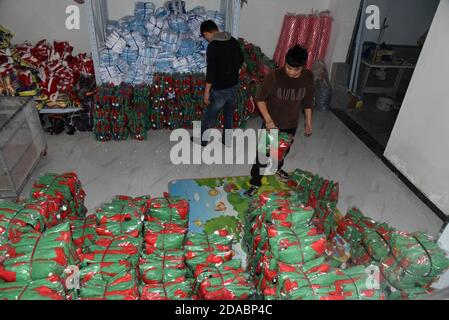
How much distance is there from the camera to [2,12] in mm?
5910

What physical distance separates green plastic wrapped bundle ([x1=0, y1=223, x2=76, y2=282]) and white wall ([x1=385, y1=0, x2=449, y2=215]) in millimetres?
4262

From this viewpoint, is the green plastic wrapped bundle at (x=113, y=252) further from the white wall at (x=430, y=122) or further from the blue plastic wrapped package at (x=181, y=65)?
the white wall at (x=430, y=122)

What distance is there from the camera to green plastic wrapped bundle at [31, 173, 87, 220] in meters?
2.99

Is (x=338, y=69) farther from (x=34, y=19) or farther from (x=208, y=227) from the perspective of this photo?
(x=34, y=19)

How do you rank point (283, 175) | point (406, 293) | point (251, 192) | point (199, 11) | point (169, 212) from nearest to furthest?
point (406, 293), point (169, 212), point (251, 192), point (283, 175), point (199, 11)

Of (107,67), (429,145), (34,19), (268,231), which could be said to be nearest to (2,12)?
(34,19)

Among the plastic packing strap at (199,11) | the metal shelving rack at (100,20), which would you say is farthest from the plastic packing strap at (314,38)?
the plastic packing strap at (199,11)

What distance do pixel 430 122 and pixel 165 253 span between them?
12.6 feet

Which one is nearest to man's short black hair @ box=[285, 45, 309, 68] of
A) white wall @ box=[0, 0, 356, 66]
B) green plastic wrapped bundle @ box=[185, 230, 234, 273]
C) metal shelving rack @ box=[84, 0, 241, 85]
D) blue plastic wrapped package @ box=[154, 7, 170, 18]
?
green plastic wrapped bundle @ box=[185, 230, 234, 273]

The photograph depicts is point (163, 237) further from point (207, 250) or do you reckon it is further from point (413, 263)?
point (413, 263)

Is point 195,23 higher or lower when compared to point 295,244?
higher

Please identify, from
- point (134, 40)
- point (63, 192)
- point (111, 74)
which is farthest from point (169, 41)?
point (63, 192)

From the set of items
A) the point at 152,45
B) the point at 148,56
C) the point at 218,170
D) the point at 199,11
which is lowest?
the point at 218,170

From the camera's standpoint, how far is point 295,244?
2.43m
